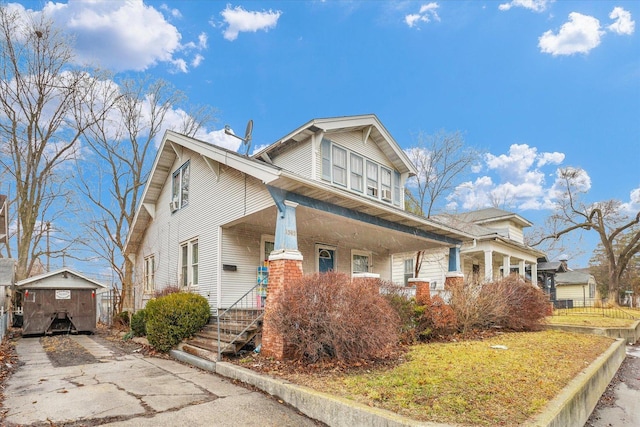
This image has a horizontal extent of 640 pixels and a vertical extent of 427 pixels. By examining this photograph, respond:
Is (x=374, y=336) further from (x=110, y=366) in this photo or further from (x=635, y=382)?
(x=635, y=382)

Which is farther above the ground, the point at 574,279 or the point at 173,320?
the point at 173,320

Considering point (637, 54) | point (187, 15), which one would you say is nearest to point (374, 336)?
point (187, 15)

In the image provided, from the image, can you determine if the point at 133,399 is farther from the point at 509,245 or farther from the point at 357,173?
the point at 509,245

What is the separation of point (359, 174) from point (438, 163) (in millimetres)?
12251

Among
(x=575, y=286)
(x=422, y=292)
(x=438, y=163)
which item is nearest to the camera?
(x=422, y=292)

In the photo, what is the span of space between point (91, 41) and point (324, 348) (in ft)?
65.7

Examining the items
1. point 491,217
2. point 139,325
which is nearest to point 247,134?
point 139,325

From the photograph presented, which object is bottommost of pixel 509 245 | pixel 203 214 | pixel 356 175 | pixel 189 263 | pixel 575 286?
pixel 575 286

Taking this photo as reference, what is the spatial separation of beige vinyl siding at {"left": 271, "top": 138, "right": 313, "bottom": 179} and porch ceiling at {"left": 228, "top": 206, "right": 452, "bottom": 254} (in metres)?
1.68

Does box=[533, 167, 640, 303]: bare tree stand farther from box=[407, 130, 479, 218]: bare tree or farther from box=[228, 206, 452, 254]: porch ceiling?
box=[228, 206, 452, 254]: porch ceiling

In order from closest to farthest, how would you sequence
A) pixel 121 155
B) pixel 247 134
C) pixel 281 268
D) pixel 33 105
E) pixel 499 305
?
pixel 281 268
pixel 499 305
pixel 247 134
pixel 33 105
pixel 121 155

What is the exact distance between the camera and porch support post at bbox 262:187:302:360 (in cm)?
714

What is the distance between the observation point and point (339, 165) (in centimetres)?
1258

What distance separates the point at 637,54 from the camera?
16516 millimetres
